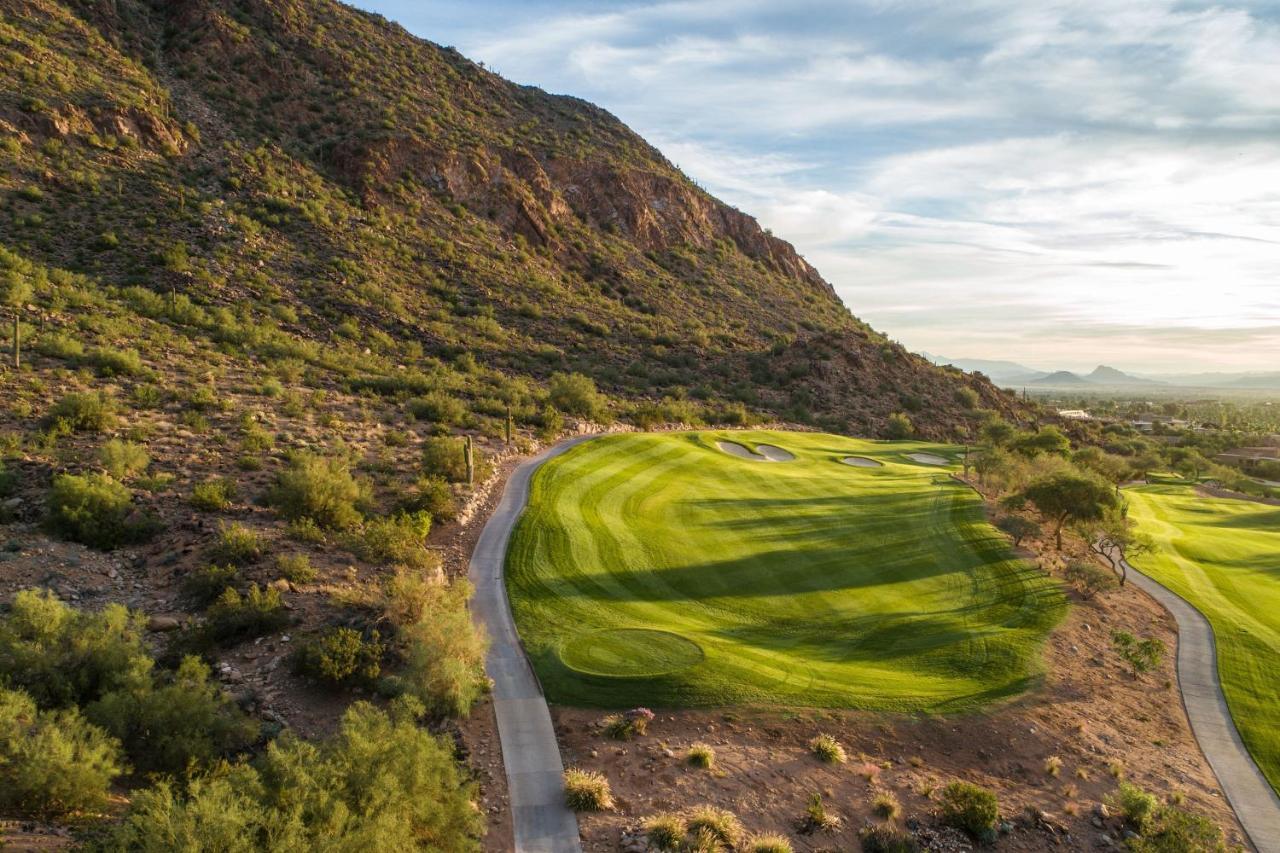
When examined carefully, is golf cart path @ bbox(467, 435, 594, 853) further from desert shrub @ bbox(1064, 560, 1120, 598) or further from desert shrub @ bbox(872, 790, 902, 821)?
desert shrub @ bbox(1064, 560, 1120, 598)

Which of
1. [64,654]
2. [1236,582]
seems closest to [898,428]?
[1236,582]

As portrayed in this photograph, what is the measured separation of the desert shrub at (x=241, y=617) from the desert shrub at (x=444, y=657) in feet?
12.2

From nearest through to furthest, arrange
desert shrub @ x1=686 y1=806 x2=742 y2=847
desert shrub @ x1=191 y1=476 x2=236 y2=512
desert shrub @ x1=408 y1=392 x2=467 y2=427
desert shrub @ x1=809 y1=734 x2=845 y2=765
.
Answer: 1. desert shrub @ x1=686 y1=806 x2=742 y2=847
2. desert shrub @ x1=809 y1=734 x2=845 y2=765
3. desert shrub @ x1=191 y1=476 x2=236 y2=512
4. desert shrub @ x1=408 y1=392 x2=467 y2=427

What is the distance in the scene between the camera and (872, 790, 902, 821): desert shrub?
12.4 metres

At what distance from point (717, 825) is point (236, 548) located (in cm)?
1574

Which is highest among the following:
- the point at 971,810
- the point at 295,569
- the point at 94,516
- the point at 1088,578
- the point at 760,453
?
the point at 760,453

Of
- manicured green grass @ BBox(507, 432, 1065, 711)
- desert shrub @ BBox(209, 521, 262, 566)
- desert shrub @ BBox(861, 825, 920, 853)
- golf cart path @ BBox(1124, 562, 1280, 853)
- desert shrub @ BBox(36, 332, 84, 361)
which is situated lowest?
golf cart path @ BBox(1124, 562, 1280, 853)

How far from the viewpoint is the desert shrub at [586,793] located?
11.9m

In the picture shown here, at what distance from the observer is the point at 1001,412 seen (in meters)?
75.4

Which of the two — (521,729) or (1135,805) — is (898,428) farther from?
(521,729)

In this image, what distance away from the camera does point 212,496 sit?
840 inches

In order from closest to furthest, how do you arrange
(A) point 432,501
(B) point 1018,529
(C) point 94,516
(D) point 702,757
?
(D) point 702,757
(C) point 94,516
(A) point 432,501
(B) point 1018,529

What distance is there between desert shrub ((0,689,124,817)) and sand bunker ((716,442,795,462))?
1391 inches

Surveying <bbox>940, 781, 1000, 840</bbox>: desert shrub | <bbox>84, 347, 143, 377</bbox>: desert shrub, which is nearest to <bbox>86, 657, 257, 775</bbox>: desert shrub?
<bbox>940, 781, 1000, 840</bbox>: desert shrub
